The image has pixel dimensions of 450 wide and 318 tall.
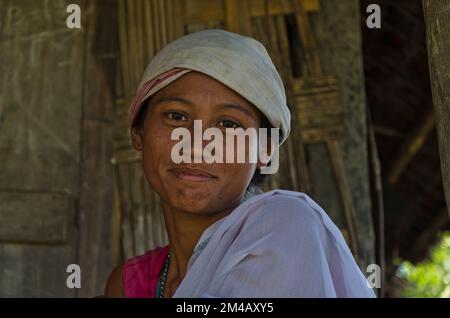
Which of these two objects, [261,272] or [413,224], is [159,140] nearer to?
[261,272]

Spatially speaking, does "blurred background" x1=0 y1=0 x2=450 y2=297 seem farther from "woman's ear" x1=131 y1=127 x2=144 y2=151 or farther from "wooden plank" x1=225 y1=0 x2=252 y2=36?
"woman's ear" x1=131 y1=127 x2=144 y2=151

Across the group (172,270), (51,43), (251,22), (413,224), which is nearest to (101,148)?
(51,43)

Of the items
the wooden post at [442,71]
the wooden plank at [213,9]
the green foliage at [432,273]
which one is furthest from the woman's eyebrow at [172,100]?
the green foliage at [432,273]

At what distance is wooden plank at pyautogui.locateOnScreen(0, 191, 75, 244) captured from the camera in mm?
4078

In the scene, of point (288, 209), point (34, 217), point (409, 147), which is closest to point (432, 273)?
point (409, 147)

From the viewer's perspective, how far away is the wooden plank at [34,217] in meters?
4.08

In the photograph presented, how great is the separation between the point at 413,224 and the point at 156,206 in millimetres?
5199

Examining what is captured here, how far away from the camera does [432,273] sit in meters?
10.3

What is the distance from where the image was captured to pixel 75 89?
4.36 m

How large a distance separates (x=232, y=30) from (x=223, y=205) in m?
2.05

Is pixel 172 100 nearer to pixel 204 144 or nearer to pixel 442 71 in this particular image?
pixel 204 144

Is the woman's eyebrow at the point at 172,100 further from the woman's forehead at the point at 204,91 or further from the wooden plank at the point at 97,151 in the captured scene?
the wooden plank at the point at 97,151

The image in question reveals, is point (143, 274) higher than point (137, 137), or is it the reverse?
point (137, 137)

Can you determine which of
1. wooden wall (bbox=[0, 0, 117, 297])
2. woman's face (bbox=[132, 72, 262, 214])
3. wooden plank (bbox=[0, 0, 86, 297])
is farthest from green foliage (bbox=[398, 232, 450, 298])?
woman's face (bbox=[132, 72, 262, 214])
